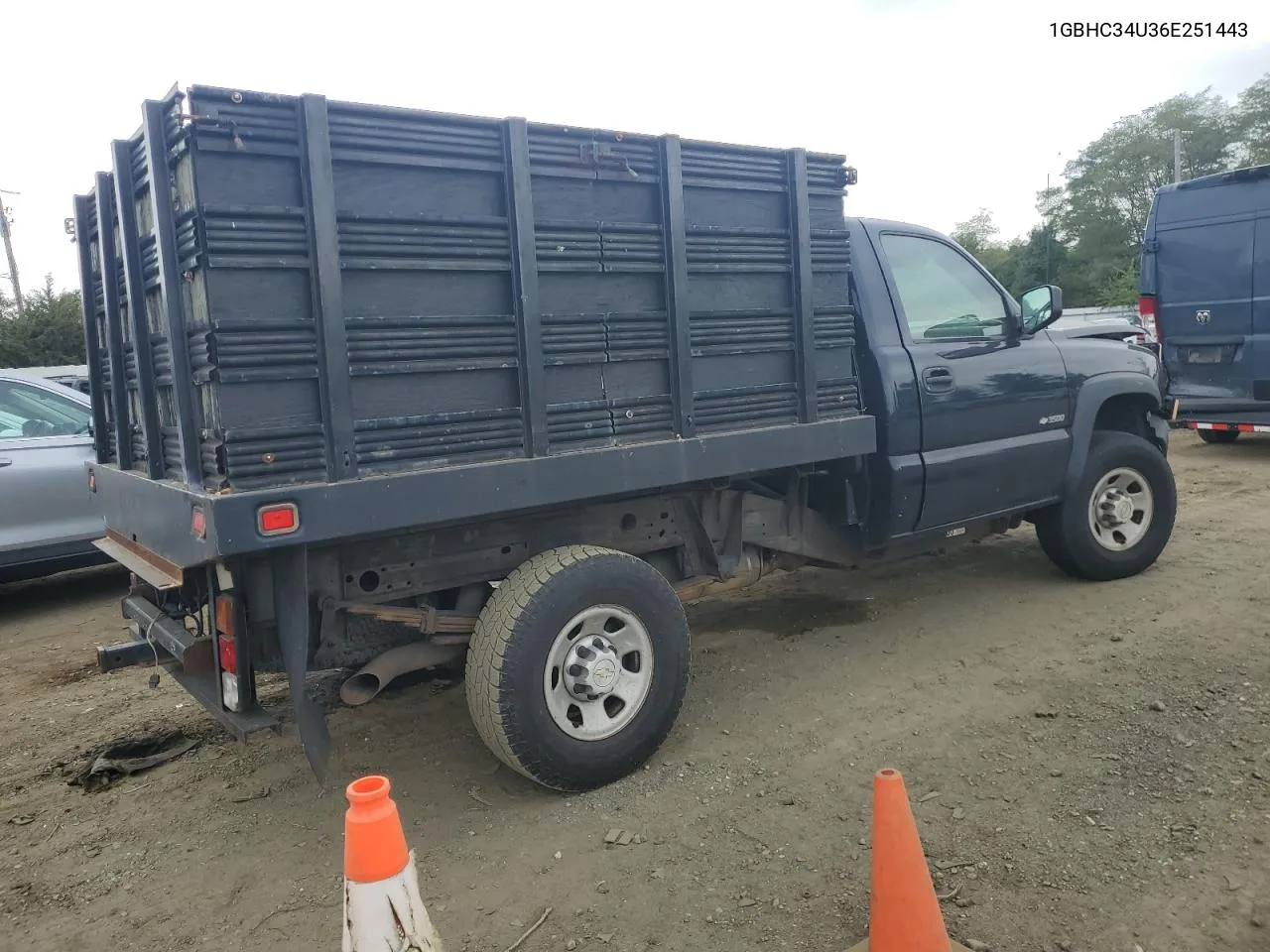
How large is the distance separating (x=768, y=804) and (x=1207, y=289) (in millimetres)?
9085

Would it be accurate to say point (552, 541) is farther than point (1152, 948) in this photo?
Yes

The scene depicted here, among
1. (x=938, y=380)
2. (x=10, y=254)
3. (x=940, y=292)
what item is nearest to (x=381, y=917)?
(x=938, y=380)

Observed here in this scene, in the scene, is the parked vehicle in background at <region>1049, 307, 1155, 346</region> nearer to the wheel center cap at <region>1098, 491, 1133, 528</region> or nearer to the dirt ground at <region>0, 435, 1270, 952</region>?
the wheel center cap at <region>1098, 491, 1133, 528</region>

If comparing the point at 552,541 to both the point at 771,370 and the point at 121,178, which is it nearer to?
the point at 771,370

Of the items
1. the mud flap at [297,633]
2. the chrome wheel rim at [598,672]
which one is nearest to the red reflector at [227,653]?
the mud flap at [297,633]

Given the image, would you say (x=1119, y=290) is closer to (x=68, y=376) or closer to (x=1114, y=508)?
(x=1114, y=508)

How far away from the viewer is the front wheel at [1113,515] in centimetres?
559

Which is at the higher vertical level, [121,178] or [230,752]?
[121,178]

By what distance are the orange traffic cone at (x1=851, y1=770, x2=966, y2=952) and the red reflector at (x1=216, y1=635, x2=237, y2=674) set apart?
7.07ft

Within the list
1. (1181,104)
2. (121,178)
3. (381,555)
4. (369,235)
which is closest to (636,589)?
(381,555)

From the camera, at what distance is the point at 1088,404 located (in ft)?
18.1

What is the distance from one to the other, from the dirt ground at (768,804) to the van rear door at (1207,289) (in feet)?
17.9

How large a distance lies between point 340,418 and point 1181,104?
193ft

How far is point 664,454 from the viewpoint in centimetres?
369
